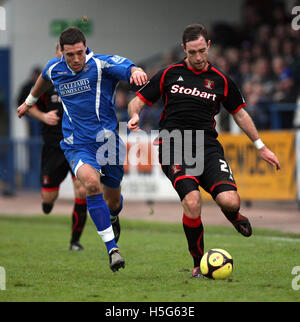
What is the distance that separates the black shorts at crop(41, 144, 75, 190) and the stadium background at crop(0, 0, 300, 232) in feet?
10.3

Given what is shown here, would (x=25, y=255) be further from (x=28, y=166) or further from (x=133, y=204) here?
(x=28, y=166)

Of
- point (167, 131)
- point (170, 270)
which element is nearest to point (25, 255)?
point (170, 270)

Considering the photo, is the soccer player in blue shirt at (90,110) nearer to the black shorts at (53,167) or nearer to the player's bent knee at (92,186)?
the player's bent knee at (92,186)

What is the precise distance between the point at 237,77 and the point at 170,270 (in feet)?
36.1

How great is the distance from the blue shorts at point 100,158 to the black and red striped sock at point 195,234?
123cm

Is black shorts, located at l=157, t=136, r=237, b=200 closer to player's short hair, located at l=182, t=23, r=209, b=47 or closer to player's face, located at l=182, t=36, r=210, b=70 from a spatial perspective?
player's face, located at l=182, t=36, r=210, b=70

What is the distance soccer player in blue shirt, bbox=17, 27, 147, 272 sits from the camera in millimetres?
7195

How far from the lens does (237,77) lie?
58.3 ft

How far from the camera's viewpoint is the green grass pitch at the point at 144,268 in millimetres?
6023

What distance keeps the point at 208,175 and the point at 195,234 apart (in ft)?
1.88

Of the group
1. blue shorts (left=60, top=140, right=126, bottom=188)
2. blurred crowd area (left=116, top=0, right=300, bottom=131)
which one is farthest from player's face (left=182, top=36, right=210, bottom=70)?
blurred crowd area (left=116, top=0, right=300, bottom=131)

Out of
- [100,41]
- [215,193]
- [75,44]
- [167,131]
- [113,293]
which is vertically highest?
[100,41]

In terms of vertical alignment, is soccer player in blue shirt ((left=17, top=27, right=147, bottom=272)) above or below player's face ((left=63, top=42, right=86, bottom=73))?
below

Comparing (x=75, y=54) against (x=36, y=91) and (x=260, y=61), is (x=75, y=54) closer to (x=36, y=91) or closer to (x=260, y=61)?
(x=36, y=91)
